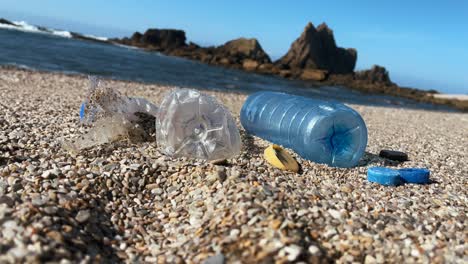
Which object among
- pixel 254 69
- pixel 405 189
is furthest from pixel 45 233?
pixel 254 69

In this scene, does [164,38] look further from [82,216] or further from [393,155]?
[82,216]

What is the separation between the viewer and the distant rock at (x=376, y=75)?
53156 millimetres

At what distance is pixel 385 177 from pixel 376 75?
5164cm

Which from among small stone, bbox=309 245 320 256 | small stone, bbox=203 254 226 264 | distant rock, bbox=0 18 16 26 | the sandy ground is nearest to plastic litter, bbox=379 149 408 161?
the sandy ground

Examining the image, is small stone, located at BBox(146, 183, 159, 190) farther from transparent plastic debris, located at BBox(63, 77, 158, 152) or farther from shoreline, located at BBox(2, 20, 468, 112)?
shoreline, located at BBox(2, 20, 468, 112)

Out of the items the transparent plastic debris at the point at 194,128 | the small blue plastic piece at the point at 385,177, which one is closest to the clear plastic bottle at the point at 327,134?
the small blue plastic piece at the point at 385,177

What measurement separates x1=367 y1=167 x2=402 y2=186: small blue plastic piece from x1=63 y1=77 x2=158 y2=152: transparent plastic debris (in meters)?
2.87

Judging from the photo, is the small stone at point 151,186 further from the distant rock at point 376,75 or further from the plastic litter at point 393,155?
the distant rock at point 376,75

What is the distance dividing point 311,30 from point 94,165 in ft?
199

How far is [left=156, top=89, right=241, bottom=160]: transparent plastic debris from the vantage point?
5133mm

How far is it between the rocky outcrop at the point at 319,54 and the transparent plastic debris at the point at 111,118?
43776 millimetres

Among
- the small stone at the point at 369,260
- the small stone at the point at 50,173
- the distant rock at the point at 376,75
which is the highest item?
the distant rock at the point at 376,75

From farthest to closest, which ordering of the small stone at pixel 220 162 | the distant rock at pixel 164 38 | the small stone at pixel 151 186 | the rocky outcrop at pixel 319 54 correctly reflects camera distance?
the distant rock at pixel 164 38 → the rocky outcrop at pixel 319 54 → the small stone at pixel 220 162 → the small stone at pixel 151 186

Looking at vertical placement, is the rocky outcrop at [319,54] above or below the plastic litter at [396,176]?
above
